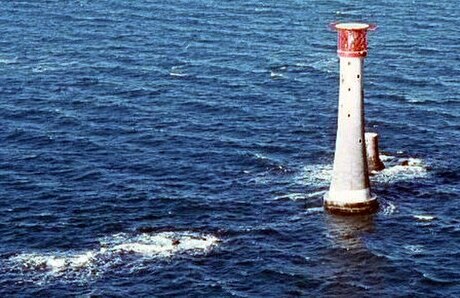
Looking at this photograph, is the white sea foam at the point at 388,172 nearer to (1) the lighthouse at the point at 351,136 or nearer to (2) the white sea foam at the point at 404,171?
(2) the white sea foam at the point at 404,171

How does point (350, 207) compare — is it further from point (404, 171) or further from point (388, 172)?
point (404, 171)

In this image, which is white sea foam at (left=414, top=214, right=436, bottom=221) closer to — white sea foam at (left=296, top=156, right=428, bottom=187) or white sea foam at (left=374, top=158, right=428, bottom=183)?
white sea foam at (left=296, top=156, right=428, bottom=187)

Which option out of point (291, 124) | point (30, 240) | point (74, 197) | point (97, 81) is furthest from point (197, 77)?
point (30, 240)

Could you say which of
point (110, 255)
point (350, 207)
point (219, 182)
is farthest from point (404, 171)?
point (110, 255)

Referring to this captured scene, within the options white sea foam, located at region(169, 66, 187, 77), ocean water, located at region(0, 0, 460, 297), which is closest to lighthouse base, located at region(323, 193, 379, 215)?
ocean water, located at region(0, 0, 460, 297)

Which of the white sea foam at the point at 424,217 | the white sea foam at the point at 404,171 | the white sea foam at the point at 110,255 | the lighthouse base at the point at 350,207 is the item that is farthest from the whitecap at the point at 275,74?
the white sea foam at the point at 110,255
